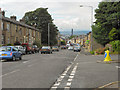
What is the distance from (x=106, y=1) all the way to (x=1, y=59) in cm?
2378

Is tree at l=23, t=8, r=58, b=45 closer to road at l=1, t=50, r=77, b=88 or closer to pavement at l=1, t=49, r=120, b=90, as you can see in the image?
road at l=1, t=50, r=77, b=88

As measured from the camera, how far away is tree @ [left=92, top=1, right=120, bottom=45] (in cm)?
3407

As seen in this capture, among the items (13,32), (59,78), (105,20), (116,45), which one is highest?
(105,20)

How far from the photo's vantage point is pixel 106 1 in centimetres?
3772

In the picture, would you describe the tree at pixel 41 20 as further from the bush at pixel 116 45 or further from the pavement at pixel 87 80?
the pavement at pixel 87 80

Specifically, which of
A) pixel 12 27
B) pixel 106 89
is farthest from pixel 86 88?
pixel 12 27

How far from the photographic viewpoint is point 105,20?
118ft

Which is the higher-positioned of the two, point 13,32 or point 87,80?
point 13,32

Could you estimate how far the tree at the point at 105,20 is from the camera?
112 ft

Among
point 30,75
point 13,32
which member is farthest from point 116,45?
point 13,32

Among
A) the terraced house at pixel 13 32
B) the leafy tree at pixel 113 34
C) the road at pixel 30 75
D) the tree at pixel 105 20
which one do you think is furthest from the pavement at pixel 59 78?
the terraced house at pixel 13 32

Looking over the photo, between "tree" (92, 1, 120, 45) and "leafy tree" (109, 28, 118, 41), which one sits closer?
"leafy tree" (109, 28, 118, 41)

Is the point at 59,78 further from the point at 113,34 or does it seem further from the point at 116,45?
the point at 113,34

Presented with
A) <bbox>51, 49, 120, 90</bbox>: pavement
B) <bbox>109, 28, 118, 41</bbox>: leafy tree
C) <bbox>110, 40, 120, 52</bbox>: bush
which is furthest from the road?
<bbox>109, 28, 118, 41</bbox>: leafy tree
